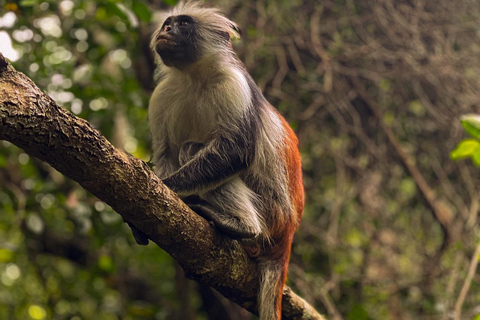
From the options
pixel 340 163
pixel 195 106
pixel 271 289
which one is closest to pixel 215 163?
pixel 195 106

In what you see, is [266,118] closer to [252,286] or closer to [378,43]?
[252,286]

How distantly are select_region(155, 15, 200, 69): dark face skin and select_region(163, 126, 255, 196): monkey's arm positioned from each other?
0.71m

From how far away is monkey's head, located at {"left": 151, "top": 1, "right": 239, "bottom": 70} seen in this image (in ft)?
12.3

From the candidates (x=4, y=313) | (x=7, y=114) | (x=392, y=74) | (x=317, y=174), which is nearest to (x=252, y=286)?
(x=7, y=114)

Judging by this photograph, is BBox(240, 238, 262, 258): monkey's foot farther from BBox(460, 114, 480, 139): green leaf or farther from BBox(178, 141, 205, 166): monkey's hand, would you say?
BBox(460, 114, 480, 139): green leaf

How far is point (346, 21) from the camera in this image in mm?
6660

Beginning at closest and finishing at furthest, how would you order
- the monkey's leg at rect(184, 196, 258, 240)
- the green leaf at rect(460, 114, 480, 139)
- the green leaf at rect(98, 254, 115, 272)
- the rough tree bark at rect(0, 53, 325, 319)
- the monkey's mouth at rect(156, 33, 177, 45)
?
the rough tree bark at rect(0, 53, 325, 319) < the green leaf at rect(460, 114, 480, 139) < the monkey's leg at rect(184, 196, 258, 240) < the monkey's mouth at rect(156, 33, 177, 45) < the green leaf at rect(98, 254, 115, 272)

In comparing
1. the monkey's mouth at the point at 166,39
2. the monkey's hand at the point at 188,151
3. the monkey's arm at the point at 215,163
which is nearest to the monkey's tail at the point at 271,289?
the monkey's arm at the point at 215,163

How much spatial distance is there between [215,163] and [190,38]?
3.61ft

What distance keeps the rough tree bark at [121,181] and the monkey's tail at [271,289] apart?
0.24ft

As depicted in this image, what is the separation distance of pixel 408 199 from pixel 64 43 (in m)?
4.66

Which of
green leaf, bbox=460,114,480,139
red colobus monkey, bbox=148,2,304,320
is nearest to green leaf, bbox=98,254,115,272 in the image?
red colobus monkey, bbox=148,2,304,320

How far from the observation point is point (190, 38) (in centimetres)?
388

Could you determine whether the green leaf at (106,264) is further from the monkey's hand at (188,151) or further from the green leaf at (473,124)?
the green leaf at (473,124)
